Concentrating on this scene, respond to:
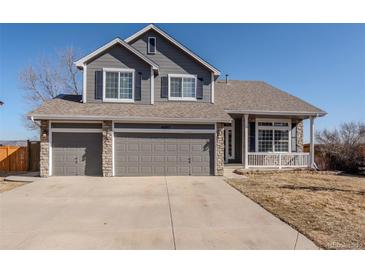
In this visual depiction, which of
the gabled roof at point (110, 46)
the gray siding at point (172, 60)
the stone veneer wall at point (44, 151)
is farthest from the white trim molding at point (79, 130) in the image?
the gray siding at point (172, 60)

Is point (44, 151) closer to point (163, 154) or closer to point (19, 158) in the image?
point (19, 158)

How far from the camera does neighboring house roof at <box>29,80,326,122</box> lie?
12.1m

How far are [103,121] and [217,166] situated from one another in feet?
20.0

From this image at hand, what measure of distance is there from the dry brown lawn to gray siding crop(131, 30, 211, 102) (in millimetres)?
6298

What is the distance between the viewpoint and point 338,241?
4590 mm

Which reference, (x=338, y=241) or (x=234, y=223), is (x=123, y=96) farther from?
(x=338, y=241)

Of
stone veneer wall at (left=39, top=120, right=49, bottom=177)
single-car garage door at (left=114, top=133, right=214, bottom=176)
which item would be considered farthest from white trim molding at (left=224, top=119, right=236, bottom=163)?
stone veneer wall at (left=39, top=120, right=49, bottom=177)

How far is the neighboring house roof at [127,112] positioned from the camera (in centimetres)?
1188

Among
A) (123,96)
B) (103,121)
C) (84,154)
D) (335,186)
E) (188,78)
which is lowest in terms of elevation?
(335,186)

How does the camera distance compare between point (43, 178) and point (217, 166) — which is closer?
point (43, 178)

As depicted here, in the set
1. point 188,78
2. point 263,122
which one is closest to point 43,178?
point 188,78

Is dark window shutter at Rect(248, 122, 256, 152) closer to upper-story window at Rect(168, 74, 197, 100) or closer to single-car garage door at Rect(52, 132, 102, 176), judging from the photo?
upper-story window at Rect(168, 74, 197, 100)

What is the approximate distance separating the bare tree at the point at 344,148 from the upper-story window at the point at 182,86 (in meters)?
9.73

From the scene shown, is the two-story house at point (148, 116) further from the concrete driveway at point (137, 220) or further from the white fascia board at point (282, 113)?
the concrete driveway at point (137, 220)
